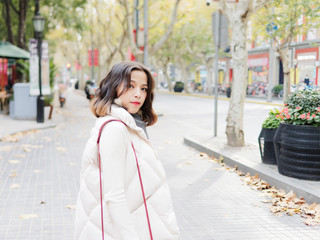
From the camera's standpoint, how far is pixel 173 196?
18.3 feet

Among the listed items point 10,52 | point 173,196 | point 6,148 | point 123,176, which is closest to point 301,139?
point 173,196

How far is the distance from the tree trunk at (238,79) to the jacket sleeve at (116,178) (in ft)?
24.0

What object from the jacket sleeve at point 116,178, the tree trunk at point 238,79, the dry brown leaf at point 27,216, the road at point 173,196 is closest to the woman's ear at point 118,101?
the jacket sleeve at point 116,178

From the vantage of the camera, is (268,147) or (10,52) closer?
(268,147)

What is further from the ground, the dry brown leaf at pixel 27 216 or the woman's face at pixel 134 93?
the woman's face at pixel 134 93

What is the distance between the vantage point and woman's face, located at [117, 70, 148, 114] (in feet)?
6.56

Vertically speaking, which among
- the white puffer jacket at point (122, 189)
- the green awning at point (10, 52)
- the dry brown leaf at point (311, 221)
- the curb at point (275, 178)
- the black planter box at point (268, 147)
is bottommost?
the dry brown leaf at point (311, 221)

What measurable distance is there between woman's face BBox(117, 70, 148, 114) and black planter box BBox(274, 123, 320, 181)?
4.10 m

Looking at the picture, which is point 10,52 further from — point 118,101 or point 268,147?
point 118,101

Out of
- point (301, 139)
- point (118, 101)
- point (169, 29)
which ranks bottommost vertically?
point (301, 139)

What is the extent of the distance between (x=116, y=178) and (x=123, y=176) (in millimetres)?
38

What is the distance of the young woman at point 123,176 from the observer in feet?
5.83

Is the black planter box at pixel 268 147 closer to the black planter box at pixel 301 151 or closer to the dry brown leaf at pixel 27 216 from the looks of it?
the black planter box at pixel 301 151

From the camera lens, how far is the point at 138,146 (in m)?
1.91
